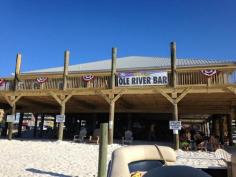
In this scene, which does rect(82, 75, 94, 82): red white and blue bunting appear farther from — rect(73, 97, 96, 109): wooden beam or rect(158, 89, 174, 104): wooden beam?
rect(158, 89, 174, 104): wooden beam

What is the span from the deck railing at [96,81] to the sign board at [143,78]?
42 centimetres

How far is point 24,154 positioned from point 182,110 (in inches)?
475

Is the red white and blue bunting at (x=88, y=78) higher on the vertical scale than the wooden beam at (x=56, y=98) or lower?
higher

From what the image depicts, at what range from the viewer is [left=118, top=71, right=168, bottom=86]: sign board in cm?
1486

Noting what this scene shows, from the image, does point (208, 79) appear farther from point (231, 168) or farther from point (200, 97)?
point (231, 168)

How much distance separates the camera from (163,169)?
3.24m

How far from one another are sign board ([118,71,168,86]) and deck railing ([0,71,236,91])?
42 centimetres

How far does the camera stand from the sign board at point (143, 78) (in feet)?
48.8

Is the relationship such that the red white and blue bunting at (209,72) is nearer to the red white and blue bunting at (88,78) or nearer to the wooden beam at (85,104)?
the red white and blue bunting at (88,78)

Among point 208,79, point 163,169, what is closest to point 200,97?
point 208,79

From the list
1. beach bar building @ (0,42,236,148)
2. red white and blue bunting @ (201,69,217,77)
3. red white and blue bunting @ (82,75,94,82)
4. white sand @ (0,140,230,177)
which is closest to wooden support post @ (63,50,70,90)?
beach bar building @ (0,42,236,148)

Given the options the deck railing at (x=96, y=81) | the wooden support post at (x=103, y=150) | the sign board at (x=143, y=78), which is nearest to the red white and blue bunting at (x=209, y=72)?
the deck railing at (x=96, y=81)

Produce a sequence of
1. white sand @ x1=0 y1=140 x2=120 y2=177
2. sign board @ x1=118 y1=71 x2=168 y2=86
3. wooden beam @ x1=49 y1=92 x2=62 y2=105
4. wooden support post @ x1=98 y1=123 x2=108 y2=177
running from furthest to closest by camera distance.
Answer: wooden beam @ x1=49 y1=92 x2=62 y2=105 → sign board @ x1=118 y1=71 x2=168 y2=86 → white sand @ x1=0 y1=140 x2=120 y2=177 → wooden support post @ x1=98 y1=123 x2=108 y2=177

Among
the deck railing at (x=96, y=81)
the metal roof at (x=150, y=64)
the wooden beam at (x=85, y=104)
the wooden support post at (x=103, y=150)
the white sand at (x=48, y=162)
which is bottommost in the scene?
the white sand at (x=48, y=162)
